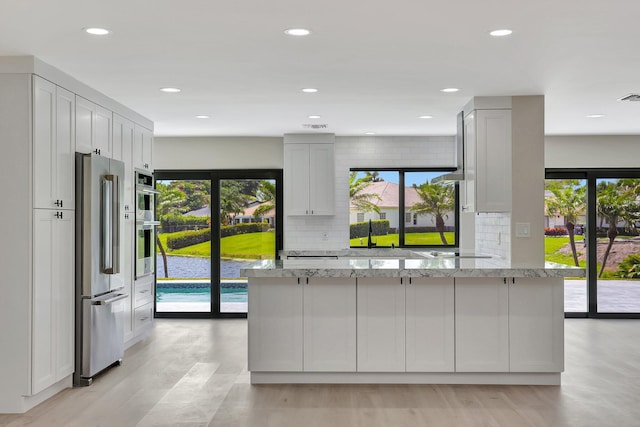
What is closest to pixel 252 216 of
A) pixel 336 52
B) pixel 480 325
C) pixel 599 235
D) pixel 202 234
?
pixel 202 234

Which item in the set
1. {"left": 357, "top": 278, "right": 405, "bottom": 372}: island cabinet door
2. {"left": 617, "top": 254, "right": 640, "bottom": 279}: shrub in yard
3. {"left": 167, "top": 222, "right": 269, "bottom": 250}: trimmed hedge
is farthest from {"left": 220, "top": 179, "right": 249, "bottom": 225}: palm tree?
{"left": 617, "top": 254, "right": 640, "bottom": 279}: shrub in yard

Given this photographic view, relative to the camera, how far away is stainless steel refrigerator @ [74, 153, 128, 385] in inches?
201

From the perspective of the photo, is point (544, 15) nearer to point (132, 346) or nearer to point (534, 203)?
point (534, 203)

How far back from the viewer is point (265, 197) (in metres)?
8.70

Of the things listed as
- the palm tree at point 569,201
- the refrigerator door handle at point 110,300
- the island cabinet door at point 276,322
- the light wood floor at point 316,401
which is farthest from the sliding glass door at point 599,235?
the refrigerator door handle at point 110,300

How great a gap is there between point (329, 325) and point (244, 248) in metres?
3.87

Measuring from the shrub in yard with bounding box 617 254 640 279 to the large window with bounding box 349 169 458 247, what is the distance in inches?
90.3

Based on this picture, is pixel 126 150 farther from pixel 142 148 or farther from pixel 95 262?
pixel 95 262

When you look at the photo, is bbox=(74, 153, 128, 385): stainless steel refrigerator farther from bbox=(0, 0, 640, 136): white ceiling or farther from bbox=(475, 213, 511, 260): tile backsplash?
bbox=(475, 213, 511, 260): tile backsplash

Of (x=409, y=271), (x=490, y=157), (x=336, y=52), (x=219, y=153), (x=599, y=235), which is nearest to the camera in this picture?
(x=336, y=52)

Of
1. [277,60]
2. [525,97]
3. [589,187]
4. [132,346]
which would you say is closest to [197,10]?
[277,60]

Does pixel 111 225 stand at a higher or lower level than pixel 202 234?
higher

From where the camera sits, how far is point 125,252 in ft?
20.7

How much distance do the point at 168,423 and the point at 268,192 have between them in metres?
4.89
